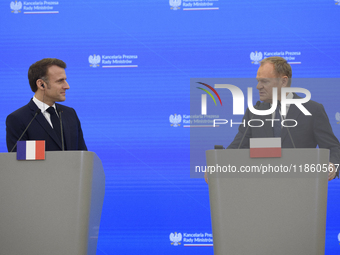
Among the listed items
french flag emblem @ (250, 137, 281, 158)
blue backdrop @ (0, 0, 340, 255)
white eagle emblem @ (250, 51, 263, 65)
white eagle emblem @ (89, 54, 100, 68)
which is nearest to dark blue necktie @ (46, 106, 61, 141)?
blue backdrop @ (0, 0, 340, 255)

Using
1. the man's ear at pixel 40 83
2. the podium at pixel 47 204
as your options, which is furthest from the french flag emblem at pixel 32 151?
the man's ear at pixel 40 83

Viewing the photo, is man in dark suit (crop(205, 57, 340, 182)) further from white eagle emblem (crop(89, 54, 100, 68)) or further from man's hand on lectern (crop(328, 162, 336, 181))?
white eagle emblem (crop(89, 54, 100, 68))

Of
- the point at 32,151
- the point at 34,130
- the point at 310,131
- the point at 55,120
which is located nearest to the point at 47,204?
the point at 32,151

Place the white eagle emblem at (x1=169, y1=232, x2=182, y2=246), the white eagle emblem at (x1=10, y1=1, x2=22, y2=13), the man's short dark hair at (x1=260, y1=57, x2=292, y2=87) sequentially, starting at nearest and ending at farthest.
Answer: the man's short dark hair at (x1=260, y1=57, x2=292, y2=87) < the white eagle emblem at (x1=169, y1=232, x2=182, y2=246) < the white eagle emblem at (x1=10, y1=1, x2=22, y2=13)

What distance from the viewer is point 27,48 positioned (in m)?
3.28

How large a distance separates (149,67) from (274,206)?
83.8 inches

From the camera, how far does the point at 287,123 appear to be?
1819mm

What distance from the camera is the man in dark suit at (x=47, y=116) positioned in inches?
82.2

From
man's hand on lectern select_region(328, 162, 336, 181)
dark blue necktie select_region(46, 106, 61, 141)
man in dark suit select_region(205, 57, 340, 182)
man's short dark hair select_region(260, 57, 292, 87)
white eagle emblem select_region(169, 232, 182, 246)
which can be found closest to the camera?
man's hand on lectern select_region(328, 162, 336, 181)

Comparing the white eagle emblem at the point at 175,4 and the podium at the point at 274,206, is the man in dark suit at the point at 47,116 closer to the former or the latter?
the podium at the point at 274,206

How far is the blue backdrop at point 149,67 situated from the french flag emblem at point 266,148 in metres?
1.81

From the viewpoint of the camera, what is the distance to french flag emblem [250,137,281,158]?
1.35 meters

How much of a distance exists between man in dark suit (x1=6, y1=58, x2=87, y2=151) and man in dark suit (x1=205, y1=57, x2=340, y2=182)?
100cm

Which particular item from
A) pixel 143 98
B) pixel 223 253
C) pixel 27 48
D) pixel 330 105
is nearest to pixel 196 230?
pixel 143 98
